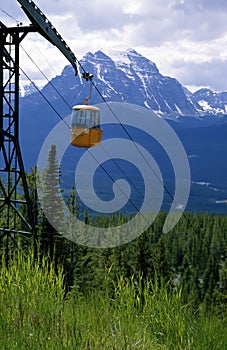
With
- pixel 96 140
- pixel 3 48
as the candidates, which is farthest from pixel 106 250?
pixel 3 48

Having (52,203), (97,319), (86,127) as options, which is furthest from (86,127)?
(52,203)

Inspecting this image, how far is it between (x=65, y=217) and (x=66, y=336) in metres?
31.0

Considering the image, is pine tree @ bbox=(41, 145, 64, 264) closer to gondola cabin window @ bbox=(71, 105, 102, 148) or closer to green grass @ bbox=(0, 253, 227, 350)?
gondola cabin window @ bbox=(71, 105, 102, 148)

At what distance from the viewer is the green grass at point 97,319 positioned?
9.70ft

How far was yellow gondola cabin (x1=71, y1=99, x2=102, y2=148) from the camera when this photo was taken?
17203 millimetres

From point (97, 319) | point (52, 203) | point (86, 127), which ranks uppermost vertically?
point (86, 127)

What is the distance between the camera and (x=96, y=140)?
682 inches

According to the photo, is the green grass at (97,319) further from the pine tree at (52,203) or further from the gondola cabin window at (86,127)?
the pine tree at (52,203)

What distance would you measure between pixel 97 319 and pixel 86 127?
47.2ft

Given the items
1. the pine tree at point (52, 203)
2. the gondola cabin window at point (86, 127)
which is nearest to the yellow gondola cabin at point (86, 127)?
the gondola cabin window at point (86, 127)

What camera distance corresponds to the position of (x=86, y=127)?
17.3m

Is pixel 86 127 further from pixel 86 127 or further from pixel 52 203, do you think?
pixel 52 203

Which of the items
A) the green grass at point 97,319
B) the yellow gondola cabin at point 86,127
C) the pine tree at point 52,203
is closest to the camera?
the green grass at point 97,319

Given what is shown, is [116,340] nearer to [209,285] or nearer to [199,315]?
[199,315]
